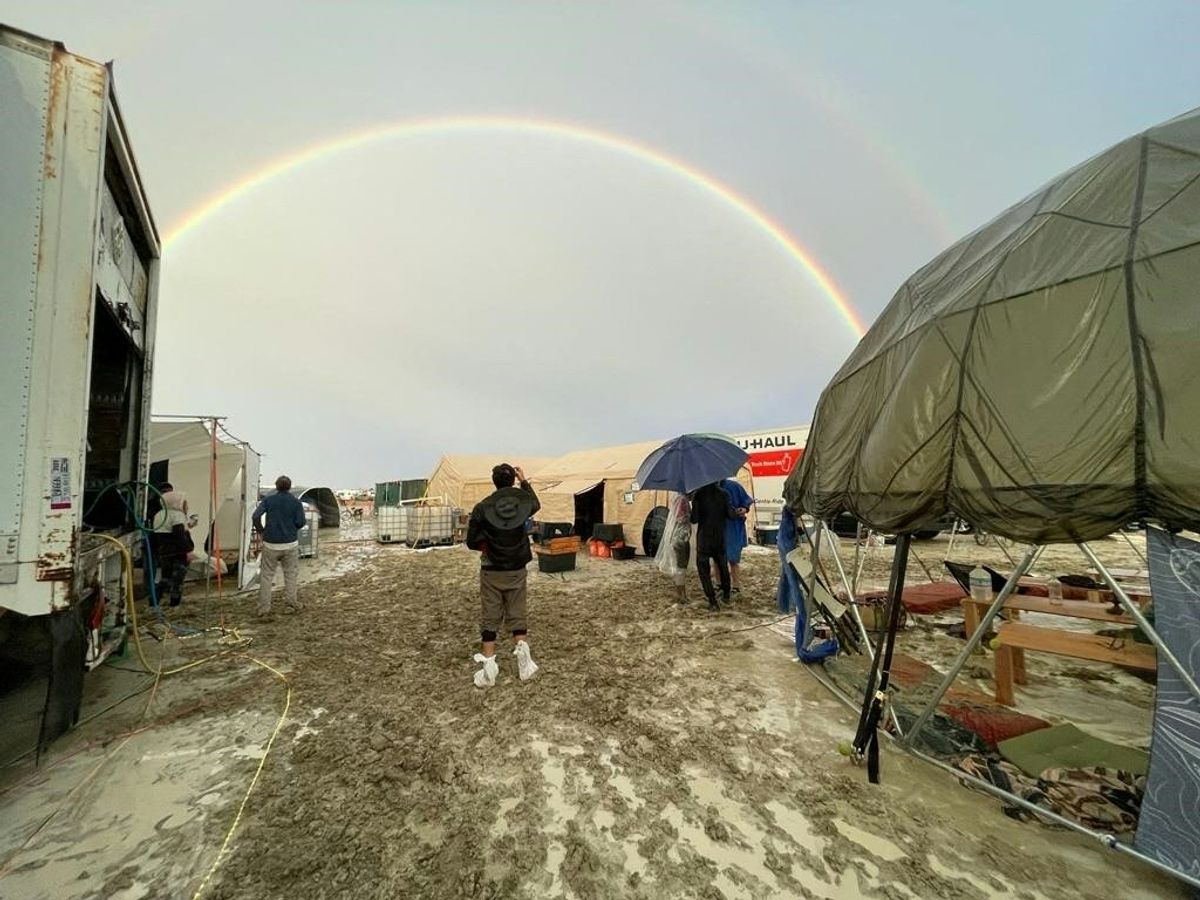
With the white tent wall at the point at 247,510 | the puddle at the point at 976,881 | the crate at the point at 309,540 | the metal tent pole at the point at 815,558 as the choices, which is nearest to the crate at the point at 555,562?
the white tent wall at the point at 247,510

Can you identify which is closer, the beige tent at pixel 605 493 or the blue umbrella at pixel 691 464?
the blue umbrella at pixel 691 464

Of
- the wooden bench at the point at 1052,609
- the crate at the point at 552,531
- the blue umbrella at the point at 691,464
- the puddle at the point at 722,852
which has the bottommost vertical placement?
the puddle at the point at 722,852

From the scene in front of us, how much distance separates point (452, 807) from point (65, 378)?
3.59m

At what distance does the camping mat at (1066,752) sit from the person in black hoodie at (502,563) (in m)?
4.14

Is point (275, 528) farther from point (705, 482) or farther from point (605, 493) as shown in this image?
point (605, 493)

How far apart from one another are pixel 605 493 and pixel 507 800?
570 inches

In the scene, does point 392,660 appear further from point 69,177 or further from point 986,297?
point 986,297

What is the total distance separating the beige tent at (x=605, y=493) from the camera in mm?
15836

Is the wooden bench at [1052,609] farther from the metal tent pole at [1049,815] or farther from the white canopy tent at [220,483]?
the white canopy tent at [220,483]

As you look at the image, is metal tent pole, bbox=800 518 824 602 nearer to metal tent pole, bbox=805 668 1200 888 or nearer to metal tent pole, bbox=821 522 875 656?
metal tent pole, bbox=821 522 875 656

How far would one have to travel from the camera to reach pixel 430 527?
1908 cm

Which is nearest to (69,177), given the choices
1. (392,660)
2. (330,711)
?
(330,711)

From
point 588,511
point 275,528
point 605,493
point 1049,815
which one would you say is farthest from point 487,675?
point 588,511

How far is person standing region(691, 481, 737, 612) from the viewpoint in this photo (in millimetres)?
7930
